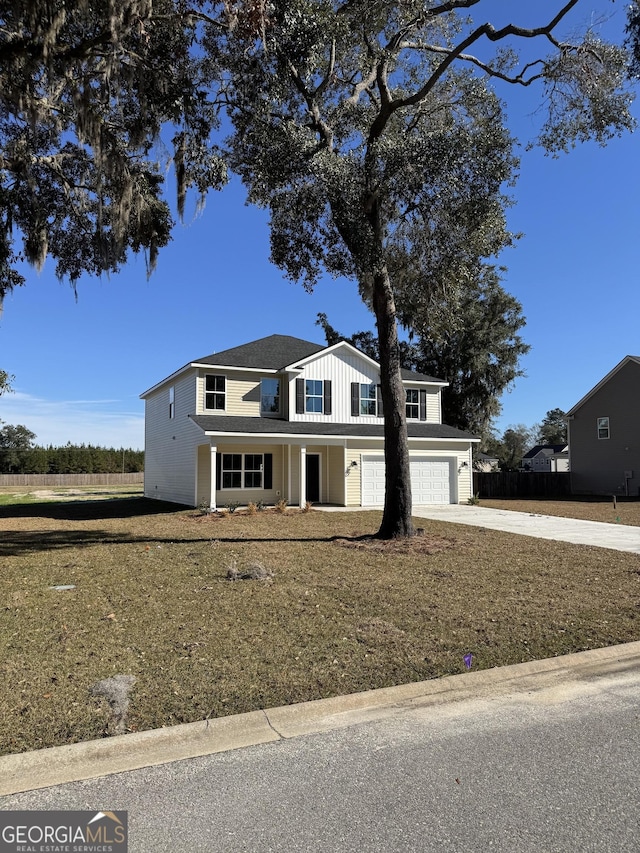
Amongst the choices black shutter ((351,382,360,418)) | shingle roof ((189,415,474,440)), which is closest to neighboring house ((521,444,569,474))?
shingle roof ((189,415,474,440))

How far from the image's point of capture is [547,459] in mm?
54969

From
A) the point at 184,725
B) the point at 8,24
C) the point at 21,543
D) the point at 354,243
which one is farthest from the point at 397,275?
the point at 184,725

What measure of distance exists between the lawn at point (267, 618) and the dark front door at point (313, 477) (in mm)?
10752

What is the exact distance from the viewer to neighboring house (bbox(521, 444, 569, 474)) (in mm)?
53906

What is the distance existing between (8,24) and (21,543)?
8.93 m

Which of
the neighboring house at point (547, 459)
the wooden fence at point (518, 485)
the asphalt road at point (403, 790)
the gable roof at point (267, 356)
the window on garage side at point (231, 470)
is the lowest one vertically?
the asphalt road at point (403, 790)

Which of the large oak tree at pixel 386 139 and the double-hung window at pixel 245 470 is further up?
the large oak tree at pixel 386 139

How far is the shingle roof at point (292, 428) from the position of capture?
1916 cm

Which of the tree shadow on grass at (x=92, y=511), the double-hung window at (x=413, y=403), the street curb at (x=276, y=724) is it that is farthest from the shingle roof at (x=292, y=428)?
the street curb at (x=276, y=724)

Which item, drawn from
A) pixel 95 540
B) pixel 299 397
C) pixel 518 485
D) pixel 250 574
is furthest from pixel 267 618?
pixel 518 485

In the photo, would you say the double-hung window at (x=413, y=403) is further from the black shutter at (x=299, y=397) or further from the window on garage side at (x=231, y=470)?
the window on garage side at (x=231, y=470)

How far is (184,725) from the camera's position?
145 inches

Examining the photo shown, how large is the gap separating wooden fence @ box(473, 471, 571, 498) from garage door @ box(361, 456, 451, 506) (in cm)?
812

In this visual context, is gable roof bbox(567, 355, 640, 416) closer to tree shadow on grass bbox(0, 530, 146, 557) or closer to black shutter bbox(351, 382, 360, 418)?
black shutter bbox(351, 382, 360, 418)
